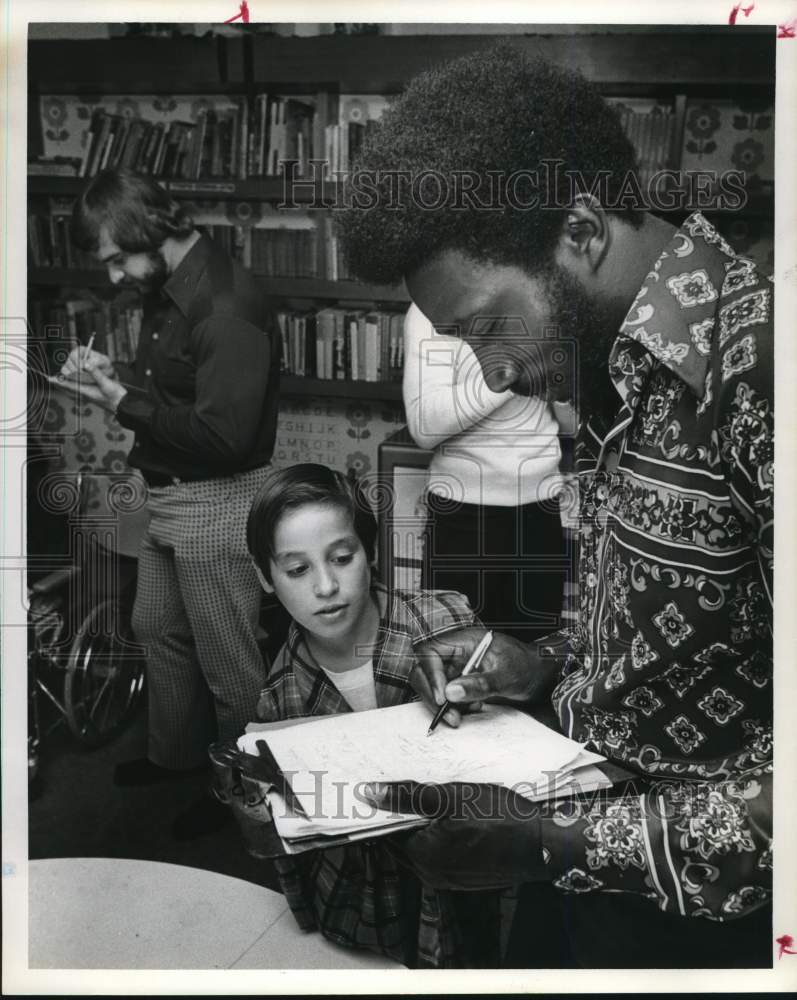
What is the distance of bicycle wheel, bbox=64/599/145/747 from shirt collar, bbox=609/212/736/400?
2.90 feet

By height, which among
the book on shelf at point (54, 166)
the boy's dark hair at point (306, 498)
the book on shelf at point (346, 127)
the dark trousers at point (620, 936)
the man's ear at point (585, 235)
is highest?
the book on shelf at point (346, 127)

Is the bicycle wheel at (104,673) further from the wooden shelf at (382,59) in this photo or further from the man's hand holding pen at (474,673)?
the wooden shelf at (382,59)

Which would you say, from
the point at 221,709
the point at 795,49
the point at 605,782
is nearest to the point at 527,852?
the point at 605,782

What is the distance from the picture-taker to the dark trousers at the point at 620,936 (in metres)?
1.69

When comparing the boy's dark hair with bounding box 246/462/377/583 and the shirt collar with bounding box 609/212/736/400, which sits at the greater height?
the shirt collar with bounding box 609/212/736/400

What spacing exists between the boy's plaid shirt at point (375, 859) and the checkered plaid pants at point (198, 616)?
0.06 metres

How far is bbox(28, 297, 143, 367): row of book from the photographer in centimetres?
167

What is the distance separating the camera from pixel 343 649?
5.56ft

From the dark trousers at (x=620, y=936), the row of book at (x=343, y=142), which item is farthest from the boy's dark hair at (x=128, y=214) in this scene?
the dark trousers at (x=620, y=936)

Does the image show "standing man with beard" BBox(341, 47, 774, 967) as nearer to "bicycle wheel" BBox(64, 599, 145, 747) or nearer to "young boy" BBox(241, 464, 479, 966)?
"young boy" BBox(241, 464, 479, 966)

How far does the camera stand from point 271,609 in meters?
1.70

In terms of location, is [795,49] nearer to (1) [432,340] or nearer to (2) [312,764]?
(1) [432,340]

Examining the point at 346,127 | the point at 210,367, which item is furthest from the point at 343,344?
the point at 346,127

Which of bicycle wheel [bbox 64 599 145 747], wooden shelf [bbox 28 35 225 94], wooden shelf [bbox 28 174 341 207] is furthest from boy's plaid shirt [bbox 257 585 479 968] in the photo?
wooden shelf [bbox 28 35 225 94]
